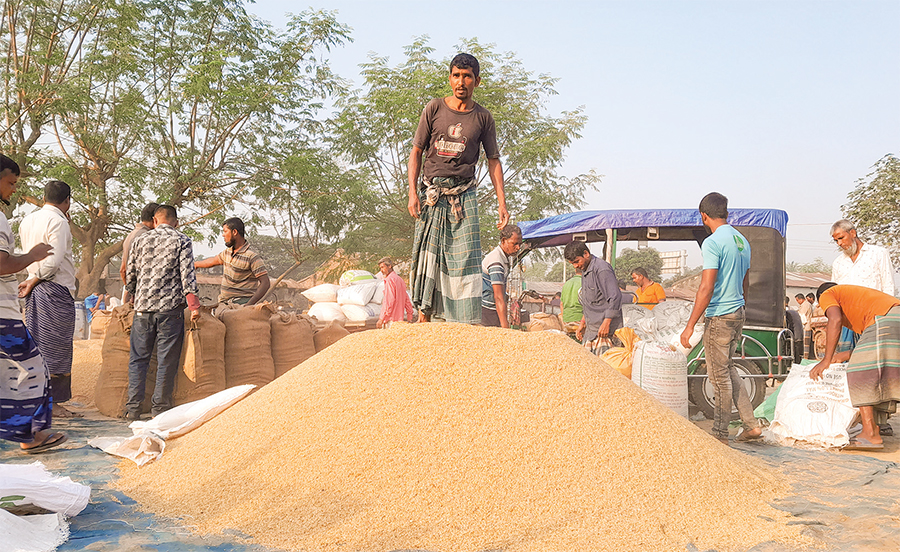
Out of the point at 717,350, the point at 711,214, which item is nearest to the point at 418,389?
the point at 717,350

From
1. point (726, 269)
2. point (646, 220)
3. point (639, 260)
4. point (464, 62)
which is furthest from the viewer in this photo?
point (639, 260)

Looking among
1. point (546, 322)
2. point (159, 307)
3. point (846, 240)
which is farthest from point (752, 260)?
point (159, 307)

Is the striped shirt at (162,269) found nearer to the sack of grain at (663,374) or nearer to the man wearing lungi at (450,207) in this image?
the man wearing lungi at (450,207)

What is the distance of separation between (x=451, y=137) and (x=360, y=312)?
570 centimetres

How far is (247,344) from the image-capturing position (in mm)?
5090

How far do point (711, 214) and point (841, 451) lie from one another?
176 centimetres

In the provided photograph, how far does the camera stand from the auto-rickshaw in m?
5.29

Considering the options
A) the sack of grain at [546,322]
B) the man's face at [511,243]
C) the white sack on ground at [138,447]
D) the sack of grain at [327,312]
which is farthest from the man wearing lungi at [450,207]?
the sack of grain at [546,322]

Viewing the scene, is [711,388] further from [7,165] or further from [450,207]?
[7,165]

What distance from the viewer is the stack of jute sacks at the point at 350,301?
886 centimetres

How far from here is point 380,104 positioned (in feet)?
46.7

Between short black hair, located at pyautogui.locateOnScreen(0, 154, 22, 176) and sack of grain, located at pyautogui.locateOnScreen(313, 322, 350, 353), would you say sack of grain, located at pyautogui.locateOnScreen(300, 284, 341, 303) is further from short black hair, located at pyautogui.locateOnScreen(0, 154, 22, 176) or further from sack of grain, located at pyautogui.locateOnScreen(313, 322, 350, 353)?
short black hair, located at pyautogui.locateOnScreen(0, 154, 22, 176)

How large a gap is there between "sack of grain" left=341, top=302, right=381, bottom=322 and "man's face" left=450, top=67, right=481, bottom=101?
220 inches

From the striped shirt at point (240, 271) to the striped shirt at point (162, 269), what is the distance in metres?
0.64
